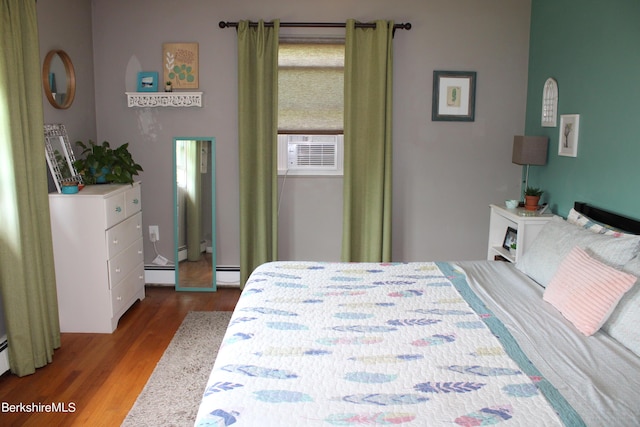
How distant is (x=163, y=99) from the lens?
447 cm

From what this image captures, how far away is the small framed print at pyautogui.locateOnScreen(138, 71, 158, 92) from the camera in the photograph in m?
4.49

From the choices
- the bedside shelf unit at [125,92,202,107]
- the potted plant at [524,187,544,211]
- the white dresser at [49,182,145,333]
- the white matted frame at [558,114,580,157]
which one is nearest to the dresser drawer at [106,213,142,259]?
the white dresser at [49,182,145,333]

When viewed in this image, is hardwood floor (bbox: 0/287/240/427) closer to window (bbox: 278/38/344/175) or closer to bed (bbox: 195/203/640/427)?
bed (bbox: 195/203/640/427)

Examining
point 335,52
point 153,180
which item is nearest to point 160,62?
point 153,180

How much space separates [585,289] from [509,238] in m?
1.62

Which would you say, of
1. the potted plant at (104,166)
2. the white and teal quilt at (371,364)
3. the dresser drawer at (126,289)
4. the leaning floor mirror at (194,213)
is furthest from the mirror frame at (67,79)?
the white and teal quilt at (371,364)

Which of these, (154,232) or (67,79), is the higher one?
(67,79)

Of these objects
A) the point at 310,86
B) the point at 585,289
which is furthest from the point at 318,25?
the point at 585,289

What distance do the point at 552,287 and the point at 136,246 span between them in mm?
2953

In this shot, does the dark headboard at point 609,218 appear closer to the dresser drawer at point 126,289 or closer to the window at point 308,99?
the window at point 308,99

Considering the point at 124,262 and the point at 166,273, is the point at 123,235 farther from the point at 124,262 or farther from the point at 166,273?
the point at 166,273

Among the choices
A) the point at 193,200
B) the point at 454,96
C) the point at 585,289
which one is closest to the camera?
the point at 585,289

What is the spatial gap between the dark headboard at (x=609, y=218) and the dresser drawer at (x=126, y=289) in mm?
3017

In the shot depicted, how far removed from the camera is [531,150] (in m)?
3.92
